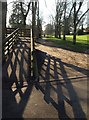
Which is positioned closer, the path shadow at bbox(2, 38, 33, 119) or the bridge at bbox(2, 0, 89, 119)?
the bridge at bbox(2, 0, 89, 119)

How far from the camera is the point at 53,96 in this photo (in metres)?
7.19

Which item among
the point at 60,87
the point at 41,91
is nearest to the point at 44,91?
the point at 41,91

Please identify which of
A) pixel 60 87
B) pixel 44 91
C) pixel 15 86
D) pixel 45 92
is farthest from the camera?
pixel 15 86

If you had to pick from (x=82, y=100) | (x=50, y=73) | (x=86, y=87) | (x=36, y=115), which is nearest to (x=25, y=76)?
(x=50, y=73)

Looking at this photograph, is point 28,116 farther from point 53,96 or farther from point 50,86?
point 50,86

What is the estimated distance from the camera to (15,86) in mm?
8367

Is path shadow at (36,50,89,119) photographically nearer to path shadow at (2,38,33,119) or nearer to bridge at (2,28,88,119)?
bridge at (2,28,88,119)

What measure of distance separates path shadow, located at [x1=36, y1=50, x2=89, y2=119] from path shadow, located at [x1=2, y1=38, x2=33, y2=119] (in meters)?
0.52

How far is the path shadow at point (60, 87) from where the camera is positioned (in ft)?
20.0

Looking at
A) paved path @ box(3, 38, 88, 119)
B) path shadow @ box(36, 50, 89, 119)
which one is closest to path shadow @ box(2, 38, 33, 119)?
paved path @ box(3, 38, 88, 119)

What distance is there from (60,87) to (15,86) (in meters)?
1.44

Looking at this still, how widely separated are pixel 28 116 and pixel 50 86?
2.61 m

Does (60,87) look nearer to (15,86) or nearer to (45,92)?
(45,92)

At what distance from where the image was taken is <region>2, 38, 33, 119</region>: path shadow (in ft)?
20.3
